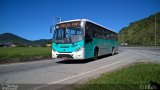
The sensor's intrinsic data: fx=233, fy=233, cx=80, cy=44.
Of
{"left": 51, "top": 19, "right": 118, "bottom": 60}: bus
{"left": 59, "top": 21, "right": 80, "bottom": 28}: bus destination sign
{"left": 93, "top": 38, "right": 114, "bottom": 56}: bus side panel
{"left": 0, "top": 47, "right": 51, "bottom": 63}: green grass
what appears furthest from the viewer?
{"left": 0, "top": 47, "right": 51, "bottom": 63}: green grass

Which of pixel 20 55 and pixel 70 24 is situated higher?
pixel 70 24

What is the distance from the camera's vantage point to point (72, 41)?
16.7 metres

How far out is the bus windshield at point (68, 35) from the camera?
1667cm

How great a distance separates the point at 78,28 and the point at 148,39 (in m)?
87.1

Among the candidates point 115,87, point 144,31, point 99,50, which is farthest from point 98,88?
point 144,31

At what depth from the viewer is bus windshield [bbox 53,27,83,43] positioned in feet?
54.7

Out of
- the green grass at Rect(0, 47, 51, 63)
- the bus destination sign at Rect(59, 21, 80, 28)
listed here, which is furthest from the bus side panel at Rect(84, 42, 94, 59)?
the green grass at Rect(0, 47, 51, 63)

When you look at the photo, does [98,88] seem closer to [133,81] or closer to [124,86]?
[124,86]

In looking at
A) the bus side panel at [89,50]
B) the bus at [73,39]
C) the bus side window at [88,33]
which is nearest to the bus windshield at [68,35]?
the bus at [73,39]

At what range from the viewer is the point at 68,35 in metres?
16.9

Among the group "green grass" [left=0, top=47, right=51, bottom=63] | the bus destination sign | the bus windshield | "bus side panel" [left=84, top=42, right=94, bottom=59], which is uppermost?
the bus destination sign

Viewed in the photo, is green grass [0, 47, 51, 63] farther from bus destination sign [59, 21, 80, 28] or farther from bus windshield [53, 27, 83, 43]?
bus destination sign [59, 21, 80, 28]

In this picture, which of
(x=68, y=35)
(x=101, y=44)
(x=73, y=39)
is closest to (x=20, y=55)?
(x=101, y=44)

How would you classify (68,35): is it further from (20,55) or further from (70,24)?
(20,55)
